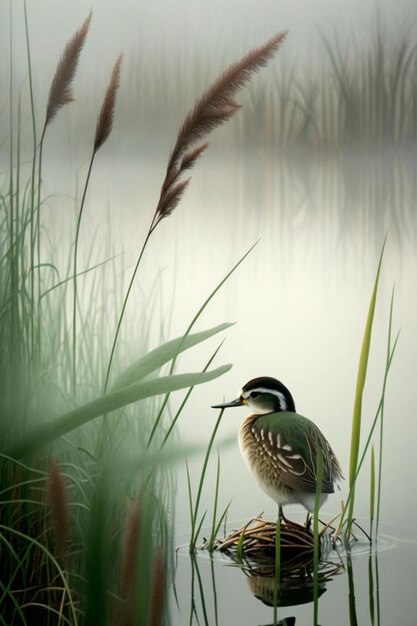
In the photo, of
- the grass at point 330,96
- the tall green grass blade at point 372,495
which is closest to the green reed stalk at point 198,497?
the tall green grass blade at point 372,495

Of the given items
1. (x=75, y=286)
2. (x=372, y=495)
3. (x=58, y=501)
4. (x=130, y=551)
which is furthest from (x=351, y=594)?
(x=75, y=286)

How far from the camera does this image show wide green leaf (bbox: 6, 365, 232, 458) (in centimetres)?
122

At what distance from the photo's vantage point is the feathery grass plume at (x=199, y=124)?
4.07 ft

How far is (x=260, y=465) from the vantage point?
1275 mm

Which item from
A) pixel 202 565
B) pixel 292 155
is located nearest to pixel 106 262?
pixel 292 155

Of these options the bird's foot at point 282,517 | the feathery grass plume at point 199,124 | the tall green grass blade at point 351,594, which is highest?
the feathery grass plume at point 199,124

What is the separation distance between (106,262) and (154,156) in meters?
0.16

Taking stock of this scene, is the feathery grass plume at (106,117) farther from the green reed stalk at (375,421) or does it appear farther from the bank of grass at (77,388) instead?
the green reed stalk at (375,421)

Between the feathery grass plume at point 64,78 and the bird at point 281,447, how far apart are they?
45cm

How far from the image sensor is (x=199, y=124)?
124 centimetres

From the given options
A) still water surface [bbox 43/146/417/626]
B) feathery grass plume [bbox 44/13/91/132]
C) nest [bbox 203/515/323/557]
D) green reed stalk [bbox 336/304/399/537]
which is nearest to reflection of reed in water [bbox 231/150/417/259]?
still water surface [bbox 43/146/417/626]

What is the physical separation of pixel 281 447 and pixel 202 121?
1.42ft

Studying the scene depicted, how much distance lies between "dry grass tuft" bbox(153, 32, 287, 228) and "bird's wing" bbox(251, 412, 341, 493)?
1.01 ft

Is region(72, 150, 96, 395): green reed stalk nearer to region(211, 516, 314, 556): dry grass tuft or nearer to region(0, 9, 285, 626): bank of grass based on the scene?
region(0, 9, 285, 626): bank of grass
